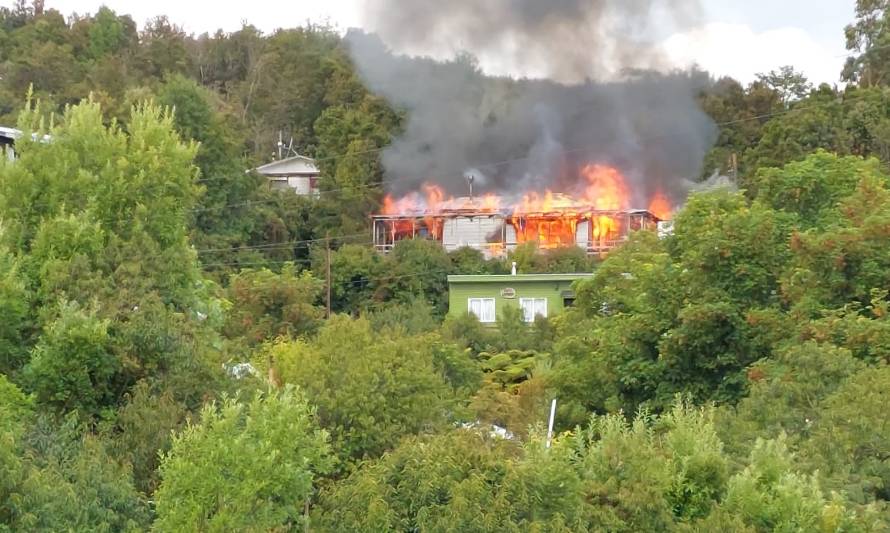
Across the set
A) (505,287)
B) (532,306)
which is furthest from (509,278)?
(532,306)

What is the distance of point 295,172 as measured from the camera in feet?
269

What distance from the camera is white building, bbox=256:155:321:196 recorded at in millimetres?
81312

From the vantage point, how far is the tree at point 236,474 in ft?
60.3

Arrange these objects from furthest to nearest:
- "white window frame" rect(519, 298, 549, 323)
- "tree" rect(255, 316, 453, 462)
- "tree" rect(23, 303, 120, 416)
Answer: "white window frame" rect(519, 298, 549, 323) → "tree" rect(255, 316, 453, 462) → "tree" rect(23, 303, 120, 416)

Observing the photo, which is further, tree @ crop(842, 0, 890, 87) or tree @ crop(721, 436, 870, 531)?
tree @ crop(842, 0, 890, 87)

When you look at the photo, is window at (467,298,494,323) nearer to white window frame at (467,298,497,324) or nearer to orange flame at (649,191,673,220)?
white window frame at (467,298,497,324)

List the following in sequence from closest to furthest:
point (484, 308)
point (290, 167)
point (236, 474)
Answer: point (236, 474) → point (484, 308) → point (290, 167)

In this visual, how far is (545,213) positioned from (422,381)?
41373mm

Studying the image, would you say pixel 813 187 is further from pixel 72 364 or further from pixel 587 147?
pixel 587 147

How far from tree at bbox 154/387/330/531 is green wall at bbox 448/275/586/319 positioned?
38.6 metres

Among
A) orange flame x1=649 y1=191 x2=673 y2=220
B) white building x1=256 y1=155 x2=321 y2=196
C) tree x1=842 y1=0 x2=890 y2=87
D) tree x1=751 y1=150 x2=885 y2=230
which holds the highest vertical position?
tree x1=842 y1=0 x2=890 y2=87

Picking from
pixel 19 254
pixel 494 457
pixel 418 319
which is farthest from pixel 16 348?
pixel 418 319

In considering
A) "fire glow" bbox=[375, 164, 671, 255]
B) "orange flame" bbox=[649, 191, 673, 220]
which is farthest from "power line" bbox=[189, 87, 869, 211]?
"orange flame" bbox=[649, 191, 673, 220]

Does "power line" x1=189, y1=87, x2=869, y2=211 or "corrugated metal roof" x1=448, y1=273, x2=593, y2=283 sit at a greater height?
"power line" x1=189, y1=87, x2=869, y2=211
